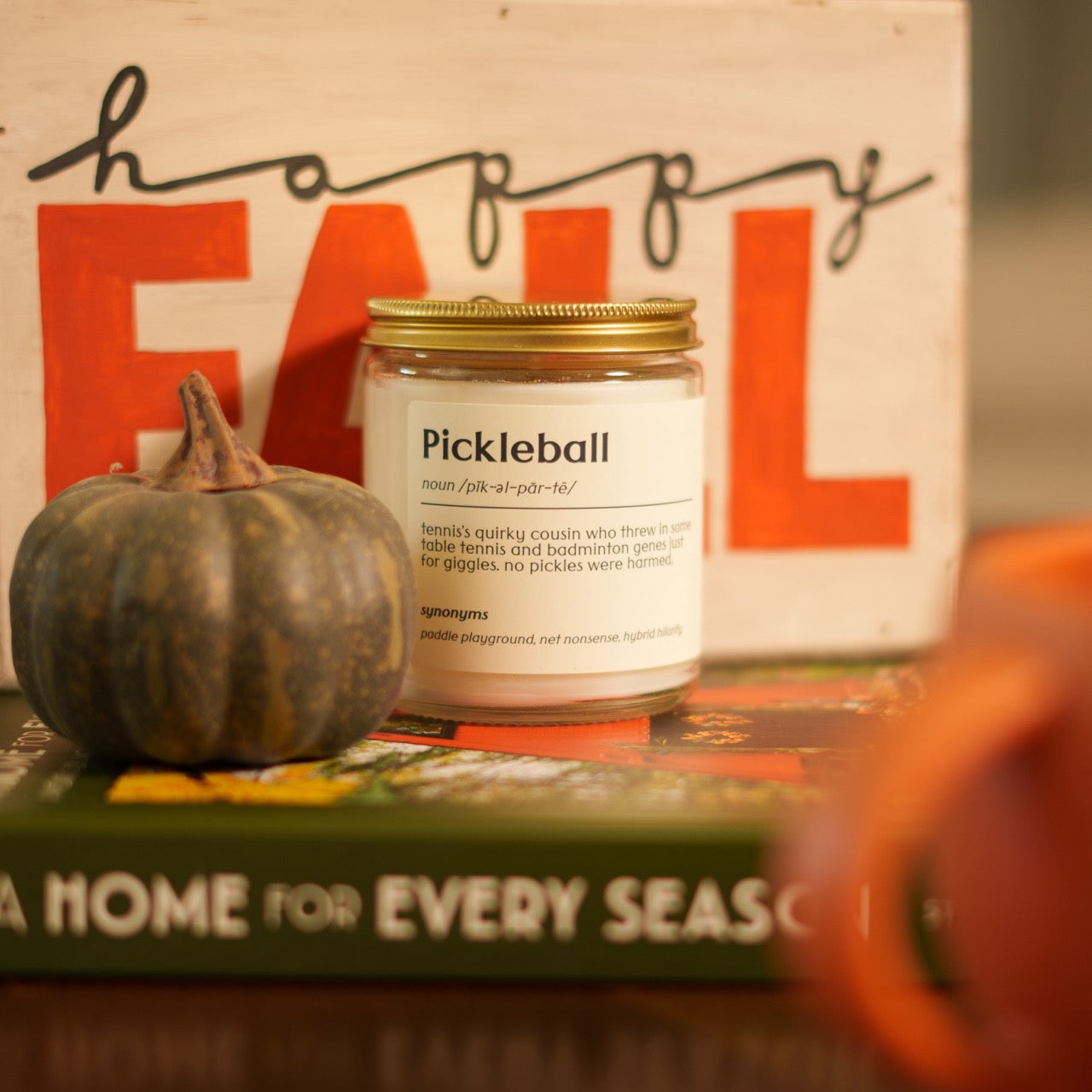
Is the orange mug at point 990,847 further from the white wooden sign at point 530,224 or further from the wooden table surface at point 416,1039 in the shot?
the white wooden sign at point 530,224

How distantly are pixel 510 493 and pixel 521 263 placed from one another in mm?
192

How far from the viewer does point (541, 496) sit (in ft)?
2.04

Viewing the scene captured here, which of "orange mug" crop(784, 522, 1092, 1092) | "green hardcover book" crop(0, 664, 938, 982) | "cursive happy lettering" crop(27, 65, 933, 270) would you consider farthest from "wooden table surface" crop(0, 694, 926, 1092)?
"cursive happy lettering" crop(27, 65, 933, 270)

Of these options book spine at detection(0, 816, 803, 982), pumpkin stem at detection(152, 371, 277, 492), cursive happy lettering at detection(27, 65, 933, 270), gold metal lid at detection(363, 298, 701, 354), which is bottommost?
book spine at detection(0, 816, 803, 982)

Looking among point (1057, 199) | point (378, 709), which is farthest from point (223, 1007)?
point (1057, 199)

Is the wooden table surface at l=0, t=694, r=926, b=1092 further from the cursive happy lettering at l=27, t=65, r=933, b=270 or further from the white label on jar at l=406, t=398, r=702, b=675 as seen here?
the cursive happy lettering at l=27, t=65, r=933, b=270

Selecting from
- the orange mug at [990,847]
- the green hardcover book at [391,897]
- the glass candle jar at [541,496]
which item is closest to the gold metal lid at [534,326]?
the glass candle jar at [541,496]

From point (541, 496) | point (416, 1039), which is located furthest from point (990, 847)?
point (541, 496)

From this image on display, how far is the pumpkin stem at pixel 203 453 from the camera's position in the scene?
0.57m

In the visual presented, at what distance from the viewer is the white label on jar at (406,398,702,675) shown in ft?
2.04

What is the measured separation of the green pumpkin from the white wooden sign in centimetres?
19

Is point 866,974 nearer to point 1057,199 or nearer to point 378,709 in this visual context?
point 378,709

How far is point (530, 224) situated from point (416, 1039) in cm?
45

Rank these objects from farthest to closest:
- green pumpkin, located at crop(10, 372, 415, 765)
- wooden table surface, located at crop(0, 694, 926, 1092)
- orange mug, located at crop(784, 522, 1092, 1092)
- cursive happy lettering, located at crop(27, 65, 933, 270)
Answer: cursive happy lettering, located at crop(27, 65, 933, 270), green pumpkin, located at crop(10, 372, 415, 765), wooden table surface, located at crop(0, 694, 926, 1092), orange mug, located at crop(784, 522, 1092, 1092)
